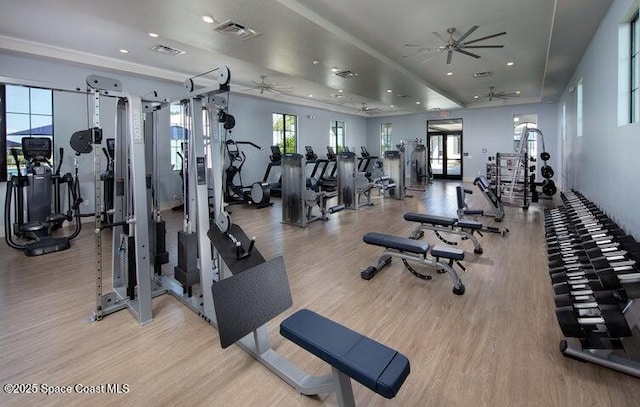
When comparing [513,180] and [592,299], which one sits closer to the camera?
[592,299]

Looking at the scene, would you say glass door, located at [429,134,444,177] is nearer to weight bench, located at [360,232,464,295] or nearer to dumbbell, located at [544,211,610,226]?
dumbbell, located at [544,211,610,226]

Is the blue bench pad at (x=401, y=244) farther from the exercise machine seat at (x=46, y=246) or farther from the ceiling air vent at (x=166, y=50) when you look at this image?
the ceiling air vent at (x=166, y=50)

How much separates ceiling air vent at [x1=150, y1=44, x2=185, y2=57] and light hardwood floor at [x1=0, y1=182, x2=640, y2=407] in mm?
3567

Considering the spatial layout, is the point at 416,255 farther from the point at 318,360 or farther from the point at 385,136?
the point at 385,136

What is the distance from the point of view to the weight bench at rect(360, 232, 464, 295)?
306 cm

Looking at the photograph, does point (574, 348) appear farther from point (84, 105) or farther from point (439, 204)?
point (84, 105)

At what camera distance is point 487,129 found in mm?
12336

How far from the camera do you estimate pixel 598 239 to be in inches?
99.9

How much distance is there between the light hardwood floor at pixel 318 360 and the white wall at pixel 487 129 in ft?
31.5

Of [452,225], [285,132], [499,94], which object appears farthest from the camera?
[285,132]

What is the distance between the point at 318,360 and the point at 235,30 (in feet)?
13.6

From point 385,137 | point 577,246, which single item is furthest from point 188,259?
point 385,137

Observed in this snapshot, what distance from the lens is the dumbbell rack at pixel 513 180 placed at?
23.1ft

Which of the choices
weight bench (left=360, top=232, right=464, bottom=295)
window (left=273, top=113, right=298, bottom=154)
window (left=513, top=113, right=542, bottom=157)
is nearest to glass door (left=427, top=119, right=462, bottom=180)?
window (left=513, top=113, right=542, bottom=157)
